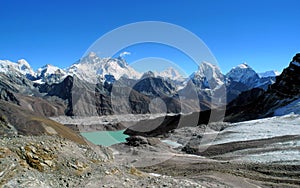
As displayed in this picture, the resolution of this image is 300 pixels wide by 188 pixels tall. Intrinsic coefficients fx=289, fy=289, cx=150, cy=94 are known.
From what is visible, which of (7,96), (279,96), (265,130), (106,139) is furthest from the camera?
(7,96)

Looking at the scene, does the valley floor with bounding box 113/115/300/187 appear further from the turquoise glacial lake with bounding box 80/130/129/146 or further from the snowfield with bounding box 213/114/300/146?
the turquoise glacial lake with bounding box 80/130/129/146

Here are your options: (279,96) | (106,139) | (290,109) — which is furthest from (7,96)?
(290,109)

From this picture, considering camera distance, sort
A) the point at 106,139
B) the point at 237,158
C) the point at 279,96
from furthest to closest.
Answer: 1. the point at 106,139
2. the point at 279,96
3. the point at 237,158

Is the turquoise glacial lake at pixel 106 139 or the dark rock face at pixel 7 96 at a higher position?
the dark rock face at pixel 7 96

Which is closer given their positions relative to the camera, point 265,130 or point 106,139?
point 265,130

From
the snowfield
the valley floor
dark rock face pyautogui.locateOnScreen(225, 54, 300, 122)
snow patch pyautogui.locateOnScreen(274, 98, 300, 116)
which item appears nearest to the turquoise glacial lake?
the valley floor

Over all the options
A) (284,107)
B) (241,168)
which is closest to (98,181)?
(241,168)

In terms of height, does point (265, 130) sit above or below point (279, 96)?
below

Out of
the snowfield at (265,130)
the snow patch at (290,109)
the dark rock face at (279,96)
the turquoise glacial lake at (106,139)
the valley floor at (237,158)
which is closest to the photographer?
the valley floor at (237,158)

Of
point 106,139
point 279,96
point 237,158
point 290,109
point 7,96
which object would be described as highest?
point 7,96

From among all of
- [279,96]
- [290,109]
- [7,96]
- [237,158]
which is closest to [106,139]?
[279,96]

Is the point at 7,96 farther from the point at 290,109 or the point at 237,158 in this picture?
the point at 237,158

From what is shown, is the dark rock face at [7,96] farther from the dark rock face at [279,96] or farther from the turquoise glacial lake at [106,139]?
the dark rock face at [279,96]

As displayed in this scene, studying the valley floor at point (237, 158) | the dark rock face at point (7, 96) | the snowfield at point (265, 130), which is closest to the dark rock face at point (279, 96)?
the snowfield at point (265, 130)
